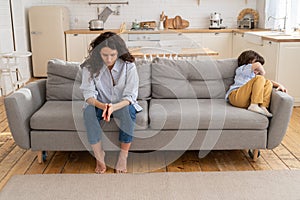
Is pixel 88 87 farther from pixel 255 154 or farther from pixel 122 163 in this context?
pixel 255 154

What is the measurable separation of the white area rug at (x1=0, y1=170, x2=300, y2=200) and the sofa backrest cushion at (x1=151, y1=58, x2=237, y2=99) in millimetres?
802

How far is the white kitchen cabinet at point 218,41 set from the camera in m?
6.54

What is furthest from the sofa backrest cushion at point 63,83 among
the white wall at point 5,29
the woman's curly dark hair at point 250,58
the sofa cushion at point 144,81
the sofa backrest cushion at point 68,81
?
the white wall at point 5,29

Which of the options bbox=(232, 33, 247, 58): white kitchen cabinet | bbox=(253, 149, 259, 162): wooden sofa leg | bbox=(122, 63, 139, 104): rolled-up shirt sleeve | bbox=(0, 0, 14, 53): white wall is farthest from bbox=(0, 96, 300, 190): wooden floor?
bbox=(232, 33, 247, 58): white kitchen cabinet

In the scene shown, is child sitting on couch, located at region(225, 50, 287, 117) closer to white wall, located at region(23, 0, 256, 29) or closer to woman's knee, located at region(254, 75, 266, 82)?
woman's knee, located at region(254, 75, 266, 82)

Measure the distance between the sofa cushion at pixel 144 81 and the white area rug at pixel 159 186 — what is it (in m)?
0.77

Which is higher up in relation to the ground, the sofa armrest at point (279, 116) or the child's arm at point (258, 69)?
the child's arm at point (258, 69)

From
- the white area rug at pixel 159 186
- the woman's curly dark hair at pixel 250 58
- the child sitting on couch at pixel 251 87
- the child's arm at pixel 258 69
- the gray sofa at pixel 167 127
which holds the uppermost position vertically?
the woman's curly dark hair at pixel 250 58

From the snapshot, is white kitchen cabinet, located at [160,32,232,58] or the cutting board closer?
white kitchen cabinet, located at [160,32,232,58]

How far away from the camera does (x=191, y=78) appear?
3.34m

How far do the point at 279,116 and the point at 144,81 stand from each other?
45.4 inches

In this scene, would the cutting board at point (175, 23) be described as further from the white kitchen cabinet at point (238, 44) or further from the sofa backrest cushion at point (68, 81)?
the sofa backrest cushion at point (68, 81)

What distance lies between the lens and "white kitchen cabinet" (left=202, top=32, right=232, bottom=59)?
257 inches

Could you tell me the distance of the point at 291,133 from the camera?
370 cm
